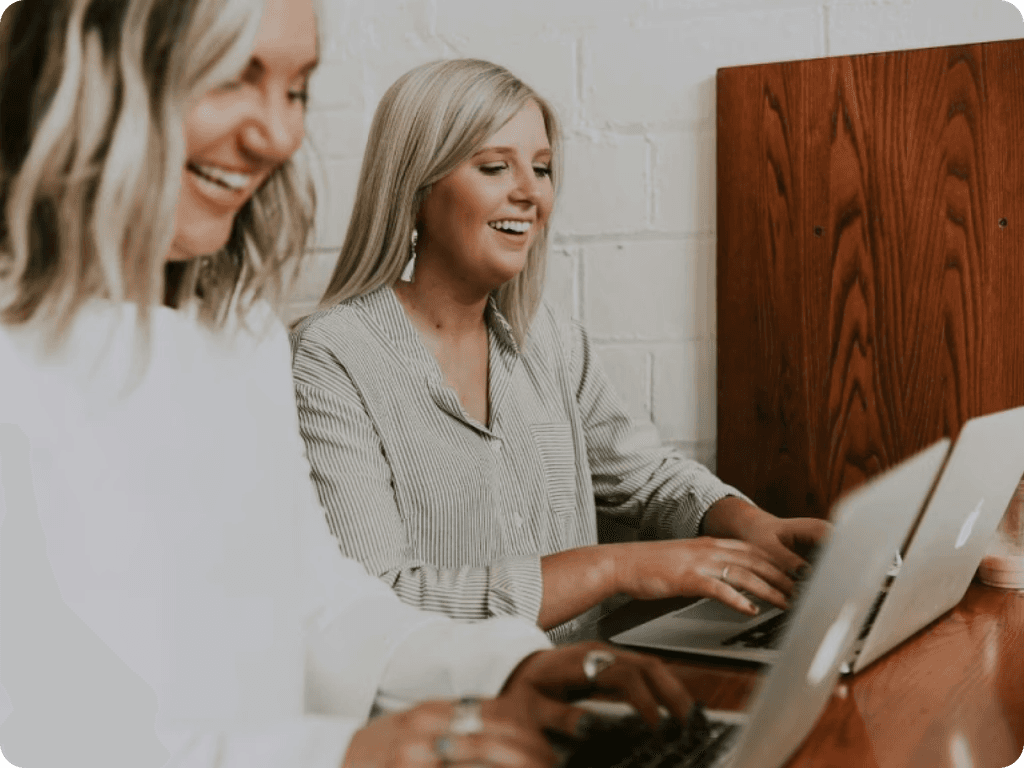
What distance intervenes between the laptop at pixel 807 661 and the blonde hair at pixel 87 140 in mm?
331

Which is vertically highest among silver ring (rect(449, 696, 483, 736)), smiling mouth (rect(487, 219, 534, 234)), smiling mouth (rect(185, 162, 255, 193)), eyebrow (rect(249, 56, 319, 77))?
eyebrow (rect(249, 56, 319, 77))

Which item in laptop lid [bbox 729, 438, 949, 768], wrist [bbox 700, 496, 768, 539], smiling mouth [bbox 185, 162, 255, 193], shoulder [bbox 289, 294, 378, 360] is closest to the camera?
laptop lid [bbox 729, 438, 949, 768]

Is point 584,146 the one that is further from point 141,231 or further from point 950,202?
point 141,231

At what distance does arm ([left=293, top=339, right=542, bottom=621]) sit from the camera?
36.0 inches

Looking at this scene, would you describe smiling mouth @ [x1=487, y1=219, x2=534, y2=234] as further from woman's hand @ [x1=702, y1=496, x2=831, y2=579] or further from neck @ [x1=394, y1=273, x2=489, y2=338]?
woman's hand @ [x1=702, y1=496, x2=831, y2=579]

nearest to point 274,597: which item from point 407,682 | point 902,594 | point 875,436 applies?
point 407,682

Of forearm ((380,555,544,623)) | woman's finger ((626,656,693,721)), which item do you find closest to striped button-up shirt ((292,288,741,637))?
forearm ((380,555,544,623))

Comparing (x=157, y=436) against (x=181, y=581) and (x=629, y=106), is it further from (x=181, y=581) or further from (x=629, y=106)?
(x=629, y=106)

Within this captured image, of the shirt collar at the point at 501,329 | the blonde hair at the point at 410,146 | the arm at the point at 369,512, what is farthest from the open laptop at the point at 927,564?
the blonde hair at the point at 410,146

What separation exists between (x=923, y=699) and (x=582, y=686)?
28cm

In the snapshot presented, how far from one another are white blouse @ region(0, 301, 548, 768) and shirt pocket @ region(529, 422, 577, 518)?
48 cm

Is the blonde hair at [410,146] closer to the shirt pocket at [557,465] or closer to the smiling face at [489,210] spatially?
the smiling face at [489,210]

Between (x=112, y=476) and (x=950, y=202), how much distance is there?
1.03 metres

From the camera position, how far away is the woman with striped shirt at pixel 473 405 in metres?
0.93
